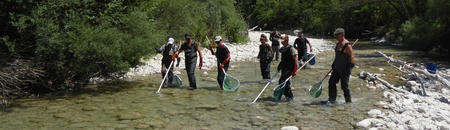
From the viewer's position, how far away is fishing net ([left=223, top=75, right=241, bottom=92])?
1083cm

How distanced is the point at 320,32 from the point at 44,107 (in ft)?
152

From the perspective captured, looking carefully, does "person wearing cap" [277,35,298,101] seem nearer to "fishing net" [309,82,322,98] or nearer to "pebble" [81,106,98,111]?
"fishing net" [309,82,322,98]

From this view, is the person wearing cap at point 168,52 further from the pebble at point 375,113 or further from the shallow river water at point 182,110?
the pebble at point 375,113

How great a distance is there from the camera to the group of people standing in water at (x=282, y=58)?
8445 millimetres

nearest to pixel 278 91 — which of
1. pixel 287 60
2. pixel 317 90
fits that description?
pixel 287 60

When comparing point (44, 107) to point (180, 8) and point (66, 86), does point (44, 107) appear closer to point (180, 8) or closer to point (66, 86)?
point (66, 86)

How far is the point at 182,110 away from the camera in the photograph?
8.96m

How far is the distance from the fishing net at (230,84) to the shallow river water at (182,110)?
0.51 feet

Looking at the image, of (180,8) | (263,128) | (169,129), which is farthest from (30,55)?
(180,8)

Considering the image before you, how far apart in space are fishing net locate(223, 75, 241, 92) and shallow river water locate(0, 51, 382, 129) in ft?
0.51

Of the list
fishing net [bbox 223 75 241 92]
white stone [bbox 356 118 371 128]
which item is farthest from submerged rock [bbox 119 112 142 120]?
white stone [bbox 356 118 371 128]

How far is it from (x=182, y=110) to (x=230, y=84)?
7.82ft

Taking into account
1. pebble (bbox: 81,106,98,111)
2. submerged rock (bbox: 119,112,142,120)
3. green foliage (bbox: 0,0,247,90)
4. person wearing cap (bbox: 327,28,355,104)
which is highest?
green foliage (bbox: 0,0,247,90)

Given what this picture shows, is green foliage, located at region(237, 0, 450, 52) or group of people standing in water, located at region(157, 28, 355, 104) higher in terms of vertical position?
green foliage, located at region(237, 0, 450, 52)
